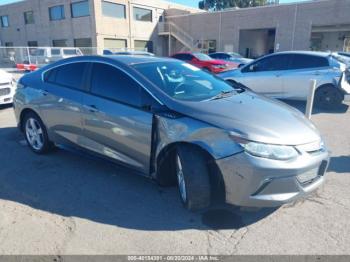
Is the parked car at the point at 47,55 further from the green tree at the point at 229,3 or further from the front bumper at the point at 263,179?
the green tree at the point at 229,3

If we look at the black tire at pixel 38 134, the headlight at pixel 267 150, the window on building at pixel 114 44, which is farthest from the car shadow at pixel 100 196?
the window on building at pixel 114 44

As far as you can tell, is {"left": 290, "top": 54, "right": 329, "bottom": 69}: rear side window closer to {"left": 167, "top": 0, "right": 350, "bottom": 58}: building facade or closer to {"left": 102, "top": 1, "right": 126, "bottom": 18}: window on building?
{"left": 167, "top": 0, "right": 350, "bottom": 58}: building facade

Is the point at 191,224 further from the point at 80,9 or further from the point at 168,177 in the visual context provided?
the point at 80,9

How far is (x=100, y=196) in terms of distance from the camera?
11.5 feet

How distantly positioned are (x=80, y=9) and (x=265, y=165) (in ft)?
107

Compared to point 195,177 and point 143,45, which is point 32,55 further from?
point 195,177

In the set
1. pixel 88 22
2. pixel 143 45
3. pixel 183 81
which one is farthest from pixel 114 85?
pixel 143 45

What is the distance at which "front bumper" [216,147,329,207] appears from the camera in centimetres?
267

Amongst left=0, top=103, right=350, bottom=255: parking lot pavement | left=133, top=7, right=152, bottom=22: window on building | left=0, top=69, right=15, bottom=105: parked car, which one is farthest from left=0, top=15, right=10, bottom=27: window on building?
left=0, top=103, right=350, bottom=255: parking lot pavement

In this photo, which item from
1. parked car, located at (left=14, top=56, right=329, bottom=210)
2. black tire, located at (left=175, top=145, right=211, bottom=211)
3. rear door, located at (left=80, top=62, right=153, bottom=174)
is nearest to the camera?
parked car, located at (left=14, top=56, right=329, bottom=210)

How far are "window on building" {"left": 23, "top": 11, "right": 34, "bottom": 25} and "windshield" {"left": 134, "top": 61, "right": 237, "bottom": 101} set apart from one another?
37865 millimetres

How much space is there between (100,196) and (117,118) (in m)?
0.95

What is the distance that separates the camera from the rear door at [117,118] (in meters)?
3.33

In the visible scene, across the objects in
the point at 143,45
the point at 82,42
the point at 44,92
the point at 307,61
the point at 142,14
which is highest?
the point at 142,14
